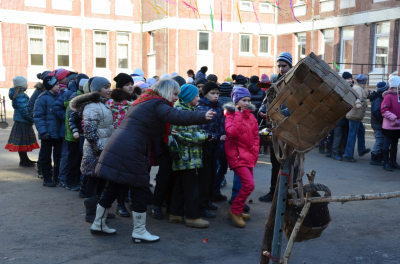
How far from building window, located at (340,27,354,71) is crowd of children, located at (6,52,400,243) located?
17.5 meters

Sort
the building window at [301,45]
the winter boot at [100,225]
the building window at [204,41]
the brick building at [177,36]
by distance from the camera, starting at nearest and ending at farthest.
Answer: the winter boot at [100,225] → the brick building at [177,36] → the building window at [301,45] → the building window at [204,41]

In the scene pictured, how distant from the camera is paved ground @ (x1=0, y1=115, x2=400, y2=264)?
4332 millimetres

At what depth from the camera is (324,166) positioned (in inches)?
372

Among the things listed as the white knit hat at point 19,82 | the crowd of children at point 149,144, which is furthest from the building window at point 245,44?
the crowd of children at point 149,144

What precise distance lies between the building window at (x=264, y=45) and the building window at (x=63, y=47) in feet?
39.8

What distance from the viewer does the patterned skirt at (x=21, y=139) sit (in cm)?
882

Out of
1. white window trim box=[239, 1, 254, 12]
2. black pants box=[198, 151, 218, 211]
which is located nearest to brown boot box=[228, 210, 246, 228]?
black pants box=[198, 151, 218, 211]

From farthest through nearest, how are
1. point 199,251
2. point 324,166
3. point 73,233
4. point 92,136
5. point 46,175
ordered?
1. point 324,166
2. point 46,175
3. point 92,136
4. point 73,233
5. point 199,251

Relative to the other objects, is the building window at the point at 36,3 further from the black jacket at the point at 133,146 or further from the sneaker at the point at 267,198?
the black jacket at the point at 133,146

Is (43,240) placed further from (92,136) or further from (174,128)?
(174,128)

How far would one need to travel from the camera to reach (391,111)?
904 cm

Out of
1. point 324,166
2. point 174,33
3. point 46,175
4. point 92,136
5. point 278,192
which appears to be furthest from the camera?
point 174,33

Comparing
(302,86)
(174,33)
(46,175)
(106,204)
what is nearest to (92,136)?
(106,204)

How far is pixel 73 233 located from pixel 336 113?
3.41 metres
